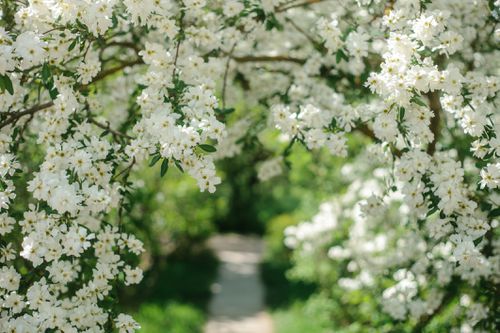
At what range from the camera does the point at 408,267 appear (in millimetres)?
4129

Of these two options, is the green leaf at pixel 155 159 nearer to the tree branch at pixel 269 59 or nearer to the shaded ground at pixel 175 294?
the tree branch at pixel 269 59

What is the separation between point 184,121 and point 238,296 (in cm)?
753

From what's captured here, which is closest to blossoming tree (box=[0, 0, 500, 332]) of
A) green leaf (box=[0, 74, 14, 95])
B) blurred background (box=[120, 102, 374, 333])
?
green leaf (box=[0, 74, 14, 95])

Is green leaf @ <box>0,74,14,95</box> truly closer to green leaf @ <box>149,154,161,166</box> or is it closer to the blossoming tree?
the blossoming tree

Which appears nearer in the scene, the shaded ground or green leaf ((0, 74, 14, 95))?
green leaf ((0, 74, 14, 95))

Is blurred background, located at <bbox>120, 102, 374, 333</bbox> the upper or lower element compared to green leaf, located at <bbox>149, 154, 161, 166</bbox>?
upper

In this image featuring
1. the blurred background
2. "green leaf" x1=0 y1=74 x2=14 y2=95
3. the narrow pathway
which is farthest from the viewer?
the narrow pathway

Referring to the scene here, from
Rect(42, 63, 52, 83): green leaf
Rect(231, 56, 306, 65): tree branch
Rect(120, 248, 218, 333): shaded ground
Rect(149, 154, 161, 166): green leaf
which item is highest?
Rect(120, 248, 218, 333): shaded ground

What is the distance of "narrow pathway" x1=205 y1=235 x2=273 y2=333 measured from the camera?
7.86 metres

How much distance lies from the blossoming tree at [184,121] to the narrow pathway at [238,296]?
4329mm

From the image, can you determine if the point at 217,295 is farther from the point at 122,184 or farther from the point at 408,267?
the point at 122,184

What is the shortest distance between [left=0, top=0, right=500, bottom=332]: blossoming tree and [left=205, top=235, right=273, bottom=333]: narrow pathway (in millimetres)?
4329

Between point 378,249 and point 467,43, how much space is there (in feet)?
8.75

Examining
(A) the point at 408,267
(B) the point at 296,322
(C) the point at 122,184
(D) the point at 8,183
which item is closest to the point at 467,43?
(A) the point at 408,267
